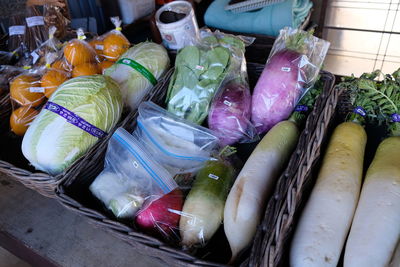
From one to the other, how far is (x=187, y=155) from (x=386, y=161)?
51 centimetres

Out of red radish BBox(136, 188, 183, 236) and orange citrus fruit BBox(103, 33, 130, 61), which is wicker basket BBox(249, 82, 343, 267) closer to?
red radish BBox(136, 188, 183, 236)

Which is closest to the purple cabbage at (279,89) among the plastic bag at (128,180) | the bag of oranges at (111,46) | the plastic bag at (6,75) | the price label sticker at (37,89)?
the plastic bag at (128,180)

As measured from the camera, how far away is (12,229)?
0.98 metres

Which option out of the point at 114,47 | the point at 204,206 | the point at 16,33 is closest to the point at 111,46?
the point at 114,47

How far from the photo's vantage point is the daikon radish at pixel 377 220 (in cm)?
60

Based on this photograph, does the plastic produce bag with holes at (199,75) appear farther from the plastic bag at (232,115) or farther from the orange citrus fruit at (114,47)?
the orange citrus fruit at (114,47)

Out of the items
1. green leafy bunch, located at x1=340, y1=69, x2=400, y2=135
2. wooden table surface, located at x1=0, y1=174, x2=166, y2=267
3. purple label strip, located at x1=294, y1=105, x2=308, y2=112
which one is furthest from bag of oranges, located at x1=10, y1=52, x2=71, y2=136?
green leafy bunch, located at x1=340, y1=69, x2=400, y2=135

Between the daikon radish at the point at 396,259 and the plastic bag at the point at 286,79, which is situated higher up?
the plastic bag at the point at 286,79

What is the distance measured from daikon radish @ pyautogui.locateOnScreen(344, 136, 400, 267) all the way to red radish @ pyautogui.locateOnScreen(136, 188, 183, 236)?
39cm

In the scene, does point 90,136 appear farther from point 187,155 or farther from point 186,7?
point 186,7

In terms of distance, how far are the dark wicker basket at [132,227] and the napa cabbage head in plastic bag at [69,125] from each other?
83mm

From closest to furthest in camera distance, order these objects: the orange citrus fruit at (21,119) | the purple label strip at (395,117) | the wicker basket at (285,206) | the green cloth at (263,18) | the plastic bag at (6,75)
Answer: the wicker basket at (285,206) < the purple label strip at (395,117) < the orange citrus fruit at (21,119) < the plastic bag at (6,75) < the green cloth at (263,18)

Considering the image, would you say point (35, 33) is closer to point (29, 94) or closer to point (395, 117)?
point (29, 94)

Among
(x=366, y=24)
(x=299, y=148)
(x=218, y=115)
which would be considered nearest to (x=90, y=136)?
(x=218, y=115)
